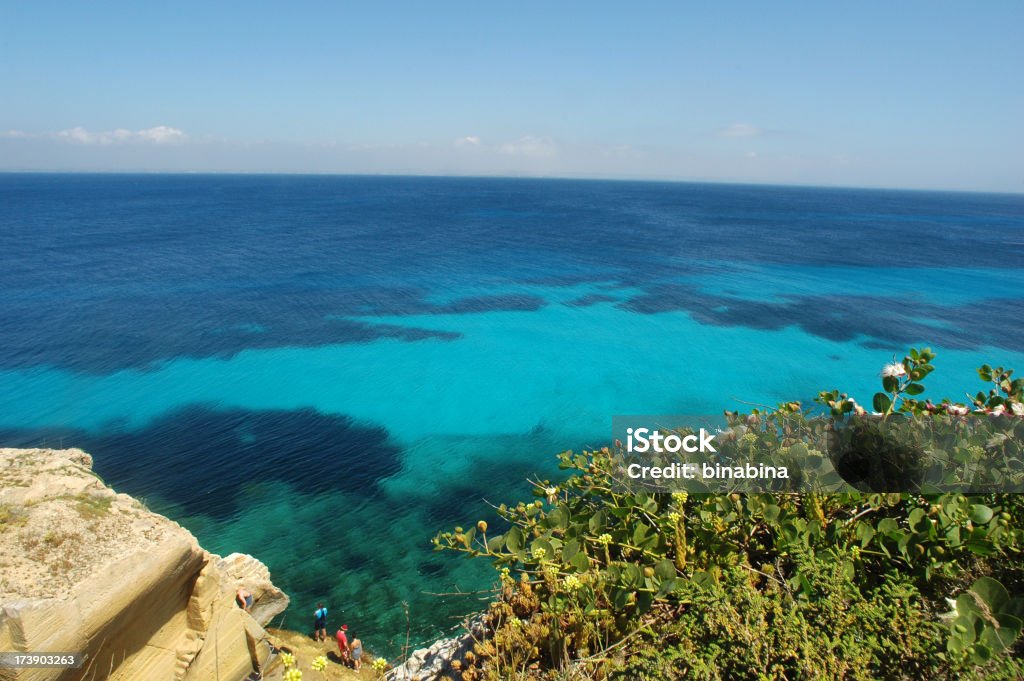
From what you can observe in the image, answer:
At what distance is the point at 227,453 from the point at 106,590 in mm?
12212

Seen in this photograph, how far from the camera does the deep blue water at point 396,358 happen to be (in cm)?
1511

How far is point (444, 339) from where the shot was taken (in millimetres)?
29359

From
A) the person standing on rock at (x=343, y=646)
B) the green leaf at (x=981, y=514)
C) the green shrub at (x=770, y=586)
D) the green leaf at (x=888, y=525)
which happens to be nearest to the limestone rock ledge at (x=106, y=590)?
the person standing on rock at (x=343, y=646)

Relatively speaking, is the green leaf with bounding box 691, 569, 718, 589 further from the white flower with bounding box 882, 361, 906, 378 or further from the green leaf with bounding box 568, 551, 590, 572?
the white flower with bounding box 882, 361, 906, 378

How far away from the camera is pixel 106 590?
252 inches

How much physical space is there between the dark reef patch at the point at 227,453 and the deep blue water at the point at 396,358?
10 cm

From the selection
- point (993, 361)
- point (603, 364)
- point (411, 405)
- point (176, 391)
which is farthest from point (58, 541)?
point (993, 361)

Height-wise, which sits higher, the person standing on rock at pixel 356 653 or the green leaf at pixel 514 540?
the green leaf at pixel 514 540

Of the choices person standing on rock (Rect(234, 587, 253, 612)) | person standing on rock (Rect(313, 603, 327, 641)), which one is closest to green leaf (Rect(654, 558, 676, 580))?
person standing on rock (Rect(234, 587, 253, 612))

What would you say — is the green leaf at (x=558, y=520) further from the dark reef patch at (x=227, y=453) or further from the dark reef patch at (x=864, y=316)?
the dark reef patch at (x=864, y=316)

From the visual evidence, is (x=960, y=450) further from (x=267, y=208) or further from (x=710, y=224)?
(x=267, y=208)

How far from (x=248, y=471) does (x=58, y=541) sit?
1043 centimetres

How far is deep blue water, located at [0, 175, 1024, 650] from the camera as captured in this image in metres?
15.1

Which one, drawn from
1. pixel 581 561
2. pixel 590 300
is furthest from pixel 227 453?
pixel 590 300
